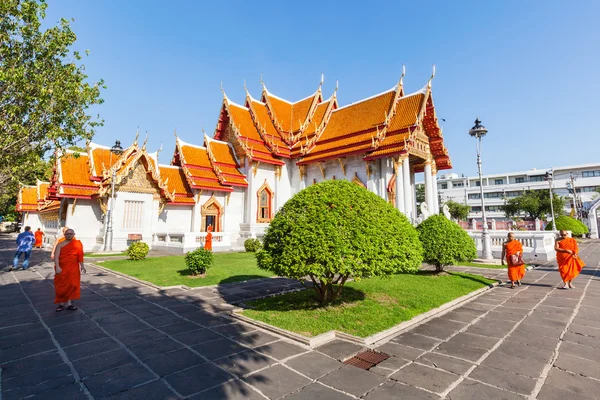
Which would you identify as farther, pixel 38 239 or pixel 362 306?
pixel 38 239

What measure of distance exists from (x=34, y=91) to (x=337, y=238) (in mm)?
11597

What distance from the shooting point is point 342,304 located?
6.00 metres

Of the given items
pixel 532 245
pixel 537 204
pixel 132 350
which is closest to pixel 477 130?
pixel 532 245

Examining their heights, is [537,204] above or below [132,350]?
above

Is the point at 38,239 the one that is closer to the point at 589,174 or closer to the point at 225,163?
the point at 225,163

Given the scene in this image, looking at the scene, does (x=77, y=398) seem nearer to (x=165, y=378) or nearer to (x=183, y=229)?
(x=165, y=378)

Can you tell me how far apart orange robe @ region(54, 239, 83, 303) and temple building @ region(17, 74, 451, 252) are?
29.6 feet

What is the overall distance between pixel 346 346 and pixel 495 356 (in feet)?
6.26

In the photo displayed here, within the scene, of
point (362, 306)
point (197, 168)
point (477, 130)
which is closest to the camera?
point (362, 306)

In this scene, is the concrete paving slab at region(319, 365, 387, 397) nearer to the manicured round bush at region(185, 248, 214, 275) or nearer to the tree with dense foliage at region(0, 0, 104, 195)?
the manicured round bush at region(185, 248, 214, 275)

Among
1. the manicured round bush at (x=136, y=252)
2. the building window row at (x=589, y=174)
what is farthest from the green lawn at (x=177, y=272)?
the building window row at (x=589, y=174)

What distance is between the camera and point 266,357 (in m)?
3.78

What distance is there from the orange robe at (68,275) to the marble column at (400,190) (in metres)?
16.0

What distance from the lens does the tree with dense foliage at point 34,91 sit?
934 centimetres
